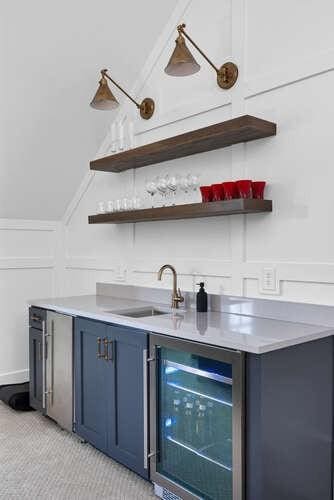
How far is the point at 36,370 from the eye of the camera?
338 centimetres

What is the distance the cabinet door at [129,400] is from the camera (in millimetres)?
2357

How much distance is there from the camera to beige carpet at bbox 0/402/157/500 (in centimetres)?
234

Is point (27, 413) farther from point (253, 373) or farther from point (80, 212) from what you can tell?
point (253, 373)

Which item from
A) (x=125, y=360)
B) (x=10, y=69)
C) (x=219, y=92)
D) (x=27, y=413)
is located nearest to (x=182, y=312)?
(x=125, y=360)

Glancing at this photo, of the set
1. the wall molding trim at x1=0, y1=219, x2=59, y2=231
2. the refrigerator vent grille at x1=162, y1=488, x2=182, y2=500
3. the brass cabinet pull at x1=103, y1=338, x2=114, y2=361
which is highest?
the wall molding trim at x1=0, y1=219, x2=59, y2=231

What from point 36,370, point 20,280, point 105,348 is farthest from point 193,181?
point 20,280

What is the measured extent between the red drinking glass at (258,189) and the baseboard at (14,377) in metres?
2.79

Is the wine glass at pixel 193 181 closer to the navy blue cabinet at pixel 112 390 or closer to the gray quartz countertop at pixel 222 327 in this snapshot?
the gray quartz countertop at pixel 222 327

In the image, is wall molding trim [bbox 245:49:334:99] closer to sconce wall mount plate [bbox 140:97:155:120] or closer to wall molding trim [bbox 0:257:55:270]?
sconce wall mount plate [bbox 140:97:155:120]

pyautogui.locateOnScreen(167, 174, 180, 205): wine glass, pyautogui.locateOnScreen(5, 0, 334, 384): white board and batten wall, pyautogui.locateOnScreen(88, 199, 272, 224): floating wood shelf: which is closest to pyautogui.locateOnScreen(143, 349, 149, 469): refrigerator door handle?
pyautogui.locateOnScreen(5, 0, 334, 384): white board and batten wall

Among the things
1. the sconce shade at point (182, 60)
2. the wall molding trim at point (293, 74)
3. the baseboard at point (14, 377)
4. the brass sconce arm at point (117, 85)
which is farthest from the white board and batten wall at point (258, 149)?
the baseboard at point (14, 377)

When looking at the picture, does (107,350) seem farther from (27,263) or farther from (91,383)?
(27,263)

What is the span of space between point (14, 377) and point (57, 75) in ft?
8.48

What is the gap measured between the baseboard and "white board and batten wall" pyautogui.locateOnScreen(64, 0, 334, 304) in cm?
149
